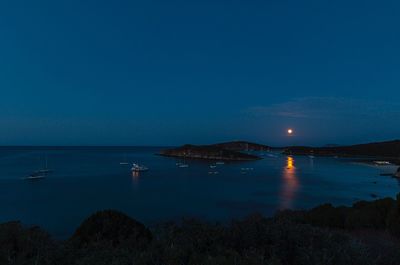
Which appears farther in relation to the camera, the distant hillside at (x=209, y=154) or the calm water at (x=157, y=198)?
the distant hillside at (x=209, y=154)

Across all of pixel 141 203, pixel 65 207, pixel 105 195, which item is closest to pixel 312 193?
pixel 141 203

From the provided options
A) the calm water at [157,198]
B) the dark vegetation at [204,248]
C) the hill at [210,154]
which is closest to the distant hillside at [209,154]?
the hill at [210,154]

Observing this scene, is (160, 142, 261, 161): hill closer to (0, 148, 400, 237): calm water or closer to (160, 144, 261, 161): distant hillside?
(160, 144, 261, 161): distant hillside

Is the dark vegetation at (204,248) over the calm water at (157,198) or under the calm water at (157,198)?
over

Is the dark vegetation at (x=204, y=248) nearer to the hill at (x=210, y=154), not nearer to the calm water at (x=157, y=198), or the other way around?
the calm water at (x=157, y=198)

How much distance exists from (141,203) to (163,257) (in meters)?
39.1

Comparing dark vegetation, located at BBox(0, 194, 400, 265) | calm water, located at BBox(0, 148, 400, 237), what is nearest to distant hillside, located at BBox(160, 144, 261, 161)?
calm water, located at BBox(0, 148, 400, 237)

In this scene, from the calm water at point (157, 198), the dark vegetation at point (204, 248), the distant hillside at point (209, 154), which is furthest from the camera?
the distant hillside at point (209, 154)

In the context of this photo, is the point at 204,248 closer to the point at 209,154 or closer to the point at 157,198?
the point at 157,198

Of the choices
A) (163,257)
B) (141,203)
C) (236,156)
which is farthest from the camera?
(236,156)

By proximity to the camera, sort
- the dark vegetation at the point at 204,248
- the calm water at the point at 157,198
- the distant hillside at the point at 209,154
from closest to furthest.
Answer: the dark vegetation at the point at 204,248
the calm water at the point at 157,198
the distant hillside at the point at 209,154

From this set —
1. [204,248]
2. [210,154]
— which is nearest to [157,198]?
[204,248]

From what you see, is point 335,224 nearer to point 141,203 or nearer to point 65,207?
point 141,203

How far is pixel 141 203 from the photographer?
4144 cm
